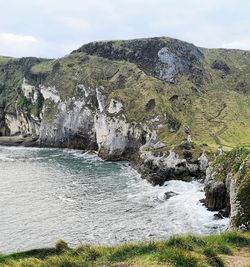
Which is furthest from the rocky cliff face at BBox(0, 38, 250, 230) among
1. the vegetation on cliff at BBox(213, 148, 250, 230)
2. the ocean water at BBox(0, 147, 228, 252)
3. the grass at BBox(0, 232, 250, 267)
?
the grass at BBox(0, 232, 250, 267)

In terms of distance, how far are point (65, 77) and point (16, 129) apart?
2638 cm

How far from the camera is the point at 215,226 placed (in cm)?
4550

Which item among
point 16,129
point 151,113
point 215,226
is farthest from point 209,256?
point 16,129

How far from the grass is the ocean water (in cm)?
1898

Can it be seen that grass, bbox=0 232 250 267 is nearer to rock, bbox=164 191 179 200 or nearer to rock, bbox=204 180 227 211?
rock, bbox=204 180 227 211

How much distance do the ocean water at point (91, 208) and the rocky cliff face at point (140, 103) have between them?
482 cm

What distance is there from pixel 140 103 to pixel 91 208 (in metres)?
57.6

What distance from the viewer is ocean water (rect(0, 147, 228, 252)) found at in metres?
44.1

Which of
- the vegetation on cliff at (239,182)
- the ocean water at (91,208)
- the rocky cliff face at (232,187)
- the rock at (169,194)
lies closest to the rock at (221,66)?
the ocean water at (91,208)

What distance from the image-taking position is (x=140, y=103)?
109 metres

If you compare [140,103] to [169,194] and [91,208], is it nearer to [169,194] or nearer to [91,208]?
[169,194]

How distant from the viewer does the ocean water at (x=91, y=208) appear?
4409cm

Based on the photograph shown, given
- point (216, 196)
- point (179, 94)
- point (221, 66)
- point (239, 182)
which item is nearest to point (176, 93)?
point (179, 94)

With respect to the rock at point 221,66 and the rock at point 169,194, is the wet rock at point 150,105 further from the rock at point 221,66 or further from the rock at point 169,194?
the rock at point 221,66
